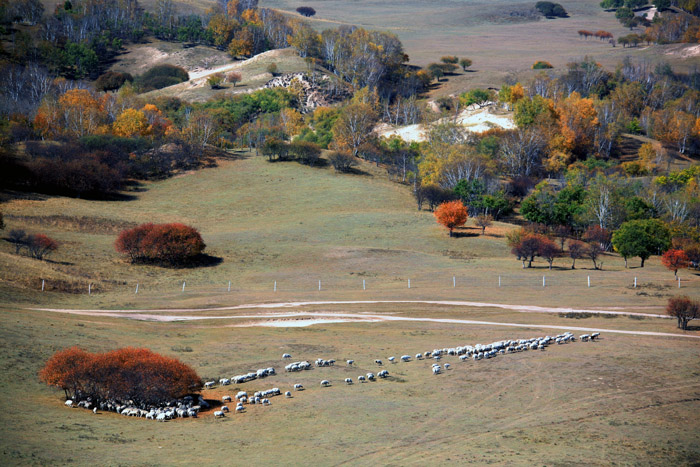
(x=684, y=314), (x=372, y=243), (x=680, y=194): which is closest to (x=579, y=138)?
(x=680, y=194)

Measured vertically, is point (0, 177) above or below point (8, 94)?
below

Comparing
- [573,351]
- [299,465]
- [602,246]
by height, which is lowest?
[602,246]

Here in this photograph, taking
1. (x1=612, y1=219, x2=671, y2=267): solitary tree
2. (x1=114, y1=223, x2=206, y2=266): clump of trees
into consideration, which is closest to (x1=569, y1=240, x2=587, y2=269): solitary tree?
(x1=612, y1=219, x2=671, y2=267): solitary tree

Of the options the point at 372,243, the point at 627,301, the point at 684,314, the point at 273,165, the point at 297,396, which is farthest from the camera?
the point at 273,165

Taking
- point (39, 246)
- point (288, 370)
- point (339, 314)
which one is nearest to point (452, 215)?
point (339, 314)

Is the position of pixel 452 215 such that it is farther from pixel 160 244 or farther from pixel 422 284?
pixel 160 244

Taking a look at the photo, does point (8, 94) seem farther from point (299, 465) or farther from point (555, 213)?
point (299, 465)

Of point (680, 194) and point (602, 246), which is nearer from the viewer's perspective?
point (602, 246)

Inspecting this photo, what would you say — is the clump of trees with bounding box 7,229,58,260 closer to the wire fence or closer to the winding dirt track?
the wire fence
